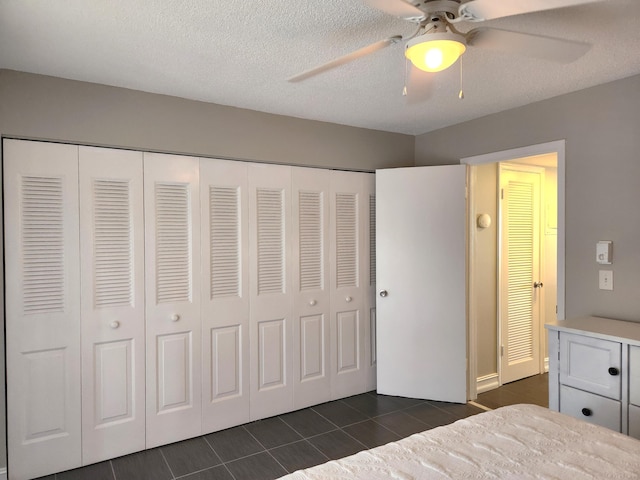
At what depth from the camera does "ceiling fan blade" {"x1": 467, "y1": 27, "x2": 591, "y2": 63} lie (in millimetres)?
1584

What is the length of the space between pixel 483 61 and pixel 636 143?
110 cm

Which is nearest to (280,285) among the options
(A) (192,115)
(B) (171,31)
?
(A) (192,115)

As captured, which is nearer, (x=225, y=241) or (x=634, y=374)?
(x=634, y=374)

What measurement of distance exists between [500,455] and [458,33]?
58.6 inches

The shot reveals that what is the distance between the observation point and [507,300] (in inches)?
159

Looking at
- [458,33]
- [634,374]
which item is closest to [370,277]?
[634,374]

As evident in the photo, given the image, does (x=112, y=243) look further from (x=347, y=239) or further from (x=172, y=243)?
(x=347, y=239)

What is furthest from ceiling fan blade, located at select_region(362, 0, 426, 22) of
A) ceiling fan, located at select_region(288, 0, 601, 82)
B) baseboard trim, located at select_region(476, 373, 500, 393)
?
baseboard trim, located at select_region(476, 373, 500, 393)

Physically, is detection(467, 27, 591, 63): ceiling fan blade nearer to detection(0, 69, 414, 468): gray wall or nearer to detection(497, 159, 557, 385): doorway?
detection(0, 69, 414, 468): gray wall

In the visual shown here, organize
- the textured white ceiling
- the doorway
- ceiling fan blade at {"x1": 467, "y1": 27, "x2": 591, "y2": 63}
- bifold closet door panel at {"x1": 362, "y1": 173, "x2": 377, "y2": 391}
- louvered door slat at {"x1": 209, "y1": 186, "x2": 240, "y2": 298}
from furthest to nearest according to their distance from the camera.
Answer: the doorway, bifold closet door panel at {"x1": 362, "y1": 173, "x2": 377, "y2": 391}, louvered door slat at {"x1": 209, "y1": 186, "x2": 240, "y2": 298}, the textured white ceiling, ceiling fan blade at {"x1": 467, "y1": 27, "x2": 591, "y2": 63}

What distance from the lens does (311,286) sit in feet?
11.6

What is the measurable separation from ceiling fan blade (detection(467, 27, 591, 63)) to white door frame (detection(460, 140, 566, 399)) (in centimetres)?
139

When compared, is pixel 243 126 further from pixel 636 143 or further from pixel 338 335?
pixel 636 143

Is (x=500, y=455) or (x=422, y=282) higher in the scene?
(x=422, y=282)
